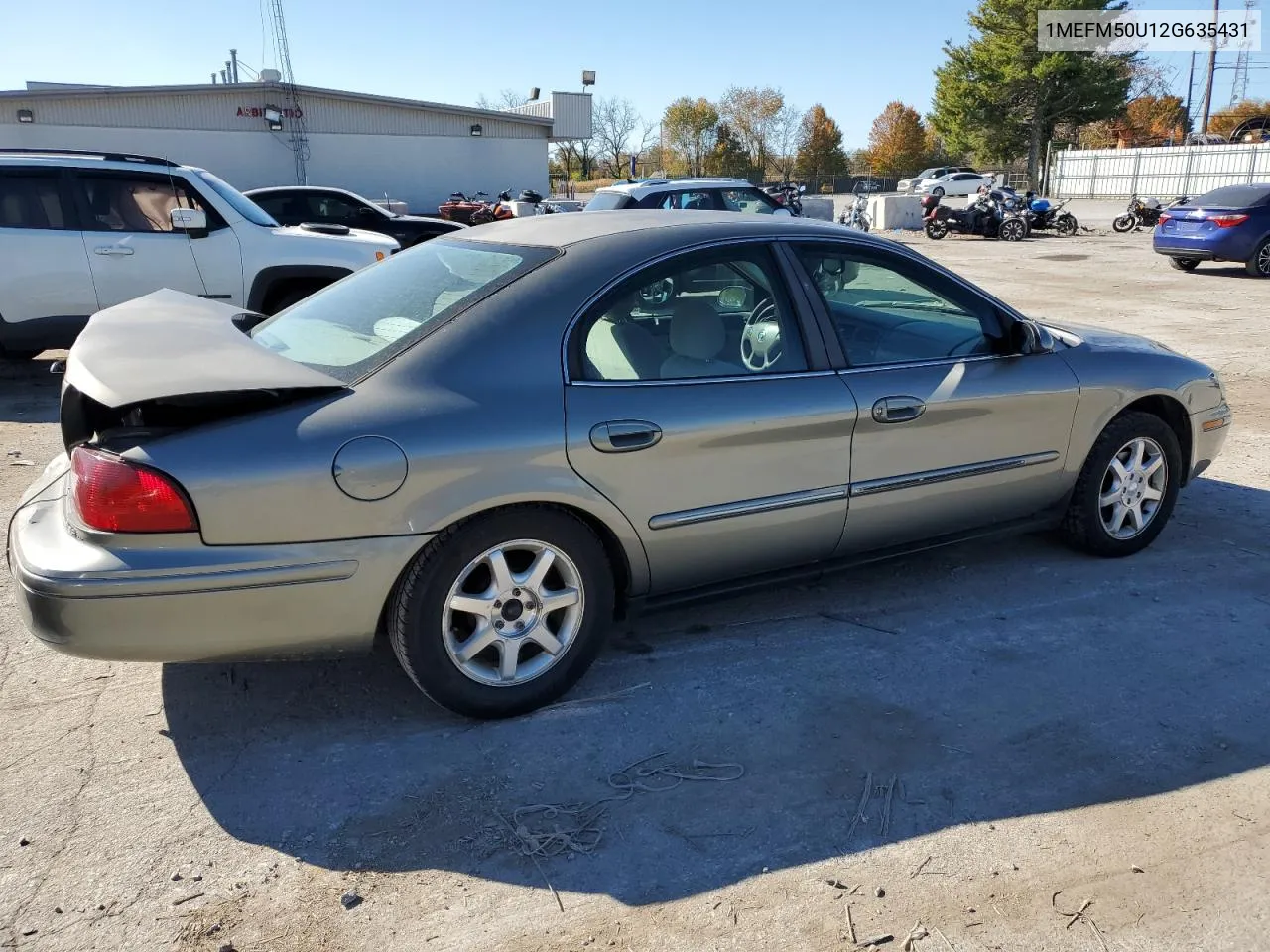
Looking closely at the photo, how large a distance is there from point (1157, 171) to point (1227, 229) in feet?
86.5

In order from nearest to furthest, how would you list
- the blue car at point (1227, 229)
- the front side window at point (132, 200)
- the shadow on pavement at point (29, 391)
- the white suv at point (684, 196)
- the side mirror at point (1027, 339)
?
the side mirror at point (1027, 339) → the shadow on pavement at point (29, 391) → the front side window at point (132, 200) → the white suv at point (684, 196) → the blue car at point (1227, 229)

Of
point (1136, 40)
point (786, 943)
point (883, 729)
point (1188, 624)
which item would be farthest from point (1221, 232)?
point (1136, 40)

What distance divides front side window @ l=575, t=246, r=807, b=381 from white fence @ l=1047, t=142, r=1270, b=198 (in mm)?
33663

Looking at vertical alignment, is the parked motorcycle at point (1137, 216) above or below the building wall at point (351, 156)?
below

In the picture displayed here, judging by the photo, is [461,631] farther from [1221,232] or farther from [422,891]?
[1221,232]

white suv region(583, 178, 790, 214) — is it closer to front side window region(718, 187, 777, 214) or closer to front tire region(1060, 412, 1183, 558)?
front side window region(718, 187, 777, 214)

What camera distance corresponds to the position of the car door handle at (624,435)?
3041mm

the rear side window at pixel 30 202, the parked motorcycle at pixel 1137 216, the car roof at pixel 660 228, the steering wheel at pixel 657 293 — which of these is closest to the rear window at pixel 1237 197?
the parked motorcycle at pixel 1137 216

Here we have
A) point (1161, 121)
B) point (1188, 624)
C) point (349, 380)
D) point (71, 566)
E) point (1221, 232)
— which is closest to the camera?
point (71, 566)

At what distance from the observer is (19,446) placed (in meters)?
6.42

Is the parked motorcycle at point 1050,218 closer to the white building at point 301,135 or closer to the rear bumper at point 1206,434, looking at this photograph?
the white building at point 301,135

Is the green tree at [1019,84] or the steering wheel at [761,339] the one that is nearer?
the steering wheel at [761,339]

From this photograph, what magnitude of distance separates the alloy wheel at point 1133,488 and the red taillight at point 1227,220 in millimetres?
14013

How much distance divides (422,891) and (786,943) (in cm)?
89
